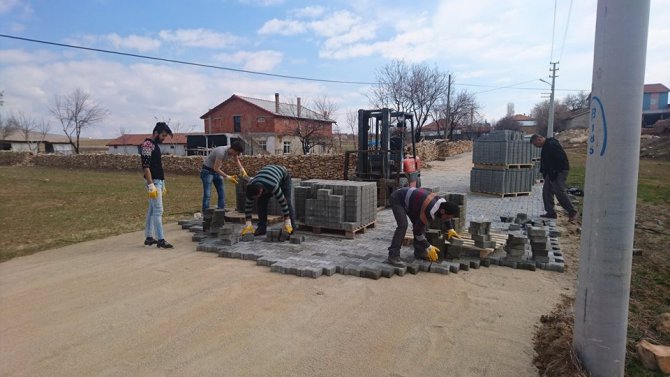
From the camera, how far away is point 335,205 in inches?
283

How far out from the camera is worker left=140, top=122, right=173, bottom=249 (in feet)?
21.0

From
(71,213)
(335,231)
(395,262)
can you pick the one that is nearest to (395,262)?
(395,262)

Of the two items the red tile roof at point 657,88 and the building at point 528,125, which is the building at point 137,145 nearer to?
the building at point 528,125

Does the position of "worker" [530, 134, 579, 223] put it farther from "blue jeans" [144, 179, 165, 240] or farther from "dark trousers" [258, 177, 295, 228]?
"blue jeans" [144, 179, 165, 240]

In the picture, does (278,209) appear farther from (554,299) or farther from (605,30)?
(605,30)

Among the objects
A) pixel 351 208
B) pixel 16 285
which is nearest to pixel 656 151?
pixel 351 208

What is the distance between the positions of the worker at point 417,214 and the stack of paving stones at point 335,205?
1.65m

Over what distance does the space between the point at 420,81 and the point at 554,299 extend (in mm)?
34409

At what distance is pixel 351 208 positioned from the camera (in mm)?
7250

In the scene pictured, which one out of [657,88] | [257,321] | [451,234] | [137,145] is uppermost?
[657,88]

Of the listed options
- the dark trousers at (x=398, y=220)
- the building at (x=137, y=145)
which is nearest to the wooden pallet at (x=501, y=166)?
the dark trousers at (x=398, y=220)

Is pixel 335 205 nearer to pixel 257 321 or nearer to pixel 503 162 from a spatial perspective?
pixel 257 321

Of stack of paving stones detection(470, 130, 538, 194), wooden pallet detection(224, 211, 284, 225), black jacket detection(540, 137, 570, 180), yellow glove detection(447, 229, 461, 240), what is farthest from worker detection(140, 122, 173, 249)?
stack of paving stones detection(470, 130, 538, 194)

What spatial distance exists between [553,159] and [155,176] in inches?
317
